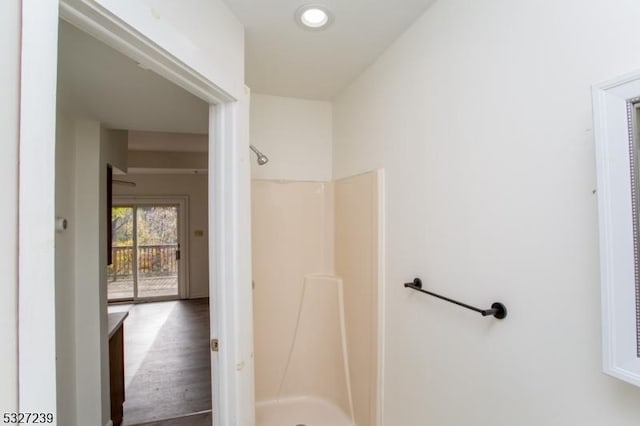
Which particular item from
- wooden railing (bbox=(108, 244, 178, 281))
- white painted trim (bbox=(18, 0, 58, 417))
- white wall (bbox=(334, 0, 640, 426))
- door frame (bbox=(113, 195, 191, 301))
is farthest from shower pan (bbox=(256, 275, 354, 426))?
wooden railing (bbox=(108, 244, 178, 281))

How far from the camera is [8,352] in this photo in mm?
505

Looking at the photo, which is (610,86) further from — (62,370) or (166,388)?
(166,388)

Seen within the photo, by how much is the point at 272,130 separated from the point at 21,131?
72.5 inches

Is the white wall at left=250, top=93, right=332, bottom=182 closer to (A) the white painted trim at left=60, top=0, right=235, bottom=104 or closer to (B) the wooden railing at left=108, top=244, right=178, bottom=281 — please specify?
(A) the white painted trim at left=60, top=0, right=235, bottom=104

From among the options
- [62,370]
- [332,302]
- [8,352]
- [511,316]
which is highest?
[8,352]

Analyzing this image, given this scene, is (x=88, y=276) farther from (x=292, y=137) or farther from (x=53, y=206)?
(x=53, y=206)

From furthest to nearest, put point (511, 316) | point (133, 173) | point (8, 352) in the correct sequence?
point (133, 173)
point (511, 316)
point (8, 352)

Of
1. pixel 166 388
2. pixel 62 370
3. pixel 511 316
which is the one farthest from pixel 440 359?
pixel 166 388

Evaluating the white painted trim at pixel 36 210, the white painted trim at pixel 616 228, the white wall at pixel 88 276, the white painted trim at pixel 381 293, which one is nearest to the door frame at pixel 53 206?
the white painted trim at pixel 36 210

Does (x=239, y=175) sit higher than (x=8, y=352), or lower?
higher

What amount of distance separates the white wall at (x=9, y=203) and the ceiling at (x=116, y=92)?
2.60 ft

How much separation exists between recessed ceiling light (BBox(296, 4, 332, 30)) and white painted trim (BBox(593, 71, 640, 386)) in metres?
1.07

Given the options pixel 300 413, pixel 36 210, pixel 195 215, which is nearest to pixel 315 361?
pixel 300 413

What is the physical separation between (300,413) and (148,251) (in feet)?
17.4
